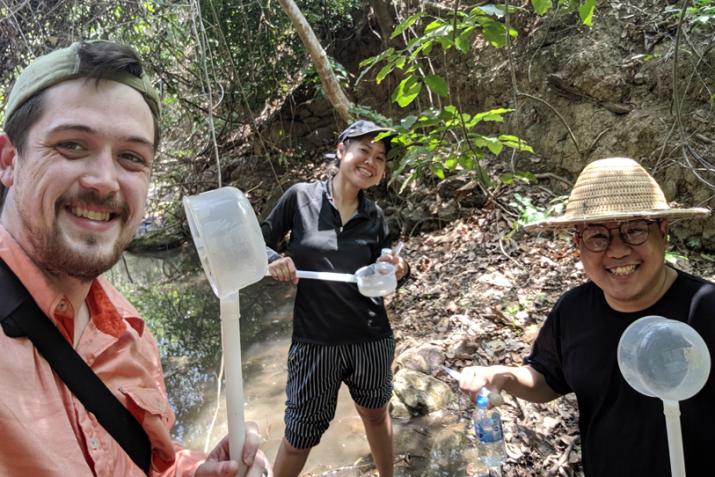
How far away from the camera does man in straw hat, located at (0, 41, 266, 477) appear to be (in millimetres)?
830

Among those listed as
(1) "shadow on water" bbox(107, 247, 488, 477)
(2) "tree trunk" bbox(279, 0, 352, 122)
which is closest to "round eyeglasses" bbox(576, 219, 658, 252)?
(1) "shadow on water" bbox(107, 247, 488, 477)

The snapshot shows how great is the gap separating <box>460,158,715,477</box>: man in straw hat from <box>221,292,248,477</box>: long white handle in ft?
2.95

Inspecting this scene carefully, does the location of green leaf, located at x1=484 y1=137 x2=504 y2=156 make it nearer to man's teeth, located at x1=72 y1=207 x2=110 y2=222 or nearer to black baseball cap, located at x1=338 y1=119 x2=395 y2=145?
black baseball cap, located at x1=338 y1=119 x2=395 y2=145

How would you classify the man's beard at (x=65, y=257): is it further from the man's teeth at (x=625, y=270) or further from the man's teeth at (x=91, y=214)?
the man's teeth at (x=625, y=270)

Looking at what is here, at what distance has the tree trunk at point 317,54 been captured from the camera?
439 cm

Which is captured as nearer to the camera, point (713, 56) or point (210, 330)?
point (713, 56)

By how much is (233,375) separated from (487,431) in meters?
1.28

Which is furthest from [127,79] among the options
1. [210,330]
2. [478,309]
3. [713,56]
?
[713,56]

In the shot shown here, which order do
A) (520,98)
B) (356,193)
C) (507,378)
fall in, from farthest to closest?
(520,98), (356,193), (507,378)

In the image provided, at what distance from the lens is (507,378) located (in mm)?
1611

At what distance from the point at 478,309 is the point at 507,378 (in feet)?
8.44

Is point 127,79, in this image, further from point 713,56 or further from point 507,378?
point 713,56

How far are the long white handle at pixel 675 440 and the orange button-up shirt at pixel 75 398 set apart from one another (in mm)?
1208

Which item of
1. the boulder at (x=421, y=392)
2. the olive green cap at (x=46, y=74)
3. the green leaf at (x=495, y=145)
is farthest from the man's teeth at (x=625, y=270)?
the boulder at (x=421, y=392)
